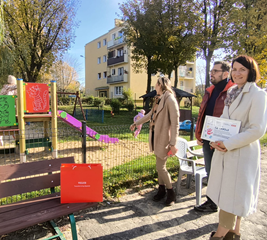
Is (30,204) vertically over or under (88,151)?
over

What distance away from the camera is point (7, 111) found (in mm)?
5109

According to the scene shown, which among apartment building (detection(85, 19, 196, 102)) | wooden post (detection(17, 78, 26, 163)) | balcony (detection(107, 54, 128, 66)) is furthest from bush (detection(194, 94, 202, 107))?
wooden post (detection(17, 78, 26, 163))

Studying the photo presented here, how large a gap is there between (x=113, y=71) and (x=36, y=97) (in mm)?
31097

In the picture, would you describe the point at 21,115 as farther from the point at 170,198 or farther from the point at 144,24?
the point at 144,24

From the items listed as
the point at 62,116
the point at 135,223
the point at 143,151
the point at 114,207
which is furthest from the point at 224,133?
the point at 62,116

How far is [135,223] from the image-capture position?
2758 mm

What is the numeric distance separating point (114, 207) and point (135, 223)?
530 mm

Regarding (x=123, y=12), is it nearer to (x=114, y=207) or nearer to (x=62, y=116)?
(x=62, y=116)

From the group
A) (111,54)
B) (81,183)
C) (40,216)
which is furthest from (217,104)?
(111,54)

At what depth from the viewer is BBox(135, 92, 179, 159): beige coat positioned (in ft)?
9.77

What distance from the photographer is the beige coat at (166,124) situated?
298 cm

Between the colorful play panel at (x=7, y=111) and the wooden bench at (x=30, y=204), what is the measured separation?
320 centimetres

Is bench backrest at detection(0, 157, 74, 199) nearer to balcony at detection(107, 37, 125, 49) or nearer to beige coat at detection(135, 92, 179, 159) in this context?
beige coat at detection(135, 92, 179, 159)

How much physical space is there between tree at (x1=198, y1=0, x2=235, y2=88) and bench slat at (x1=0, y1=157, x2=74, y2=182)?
1502cm
